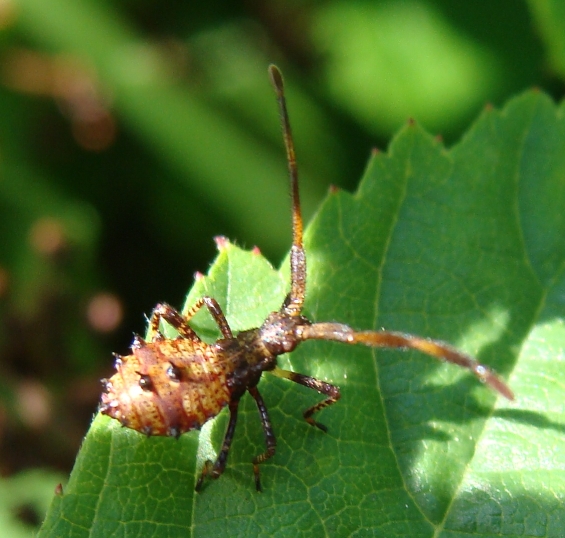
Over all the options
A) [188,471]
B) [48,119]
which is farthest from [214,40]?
[188,471]

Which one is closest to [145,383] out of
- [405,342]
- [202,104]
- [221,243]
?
[221,243]

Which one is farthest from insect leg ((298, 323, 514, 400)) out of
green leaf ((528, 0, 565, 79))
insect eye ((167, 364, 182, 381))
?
green leaf ((528, 0, 565, 79))

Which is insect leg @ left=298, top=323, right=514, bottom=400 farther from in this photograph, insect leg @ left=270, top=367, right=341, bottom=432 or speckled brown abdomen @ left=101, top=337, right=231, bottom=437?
speckled brown abdomen @ left=101, top=337, right=231, bottom=437

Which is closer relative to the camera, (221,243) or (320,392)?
(320,392)

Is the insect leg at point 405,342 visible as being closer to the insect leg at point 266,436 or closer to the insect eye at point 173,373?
the insect leg at point 266,436

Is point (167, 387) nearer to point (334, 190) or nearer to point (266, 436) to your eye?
point (266, 436)

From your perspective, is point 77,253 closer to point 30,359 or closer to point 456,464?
point 30,359
